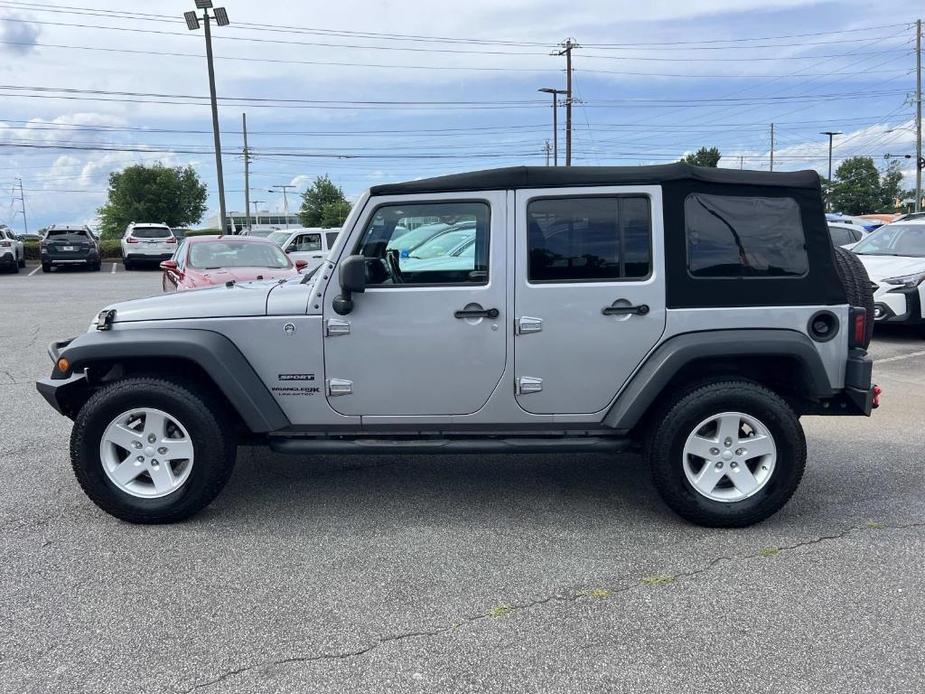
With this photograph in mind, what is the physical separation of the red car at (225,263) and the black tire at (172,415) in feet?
20.7

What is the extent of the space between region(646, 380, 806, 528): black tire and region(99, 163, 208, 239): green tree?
59.9m

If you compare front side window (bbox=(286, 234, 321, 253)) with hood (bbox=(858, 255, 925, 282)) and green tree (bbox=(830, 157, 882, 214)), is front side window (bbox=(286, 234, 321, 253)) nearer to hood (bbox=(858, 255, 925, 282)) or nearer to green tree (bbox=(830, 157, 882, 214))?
hood (bbox=(858, 255, 925, 282))

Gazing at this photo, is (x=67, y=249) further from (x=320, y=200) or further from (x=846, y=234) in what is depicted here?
(x=320, y=200)

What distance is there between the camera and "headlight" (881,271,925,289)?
9773 millimetres

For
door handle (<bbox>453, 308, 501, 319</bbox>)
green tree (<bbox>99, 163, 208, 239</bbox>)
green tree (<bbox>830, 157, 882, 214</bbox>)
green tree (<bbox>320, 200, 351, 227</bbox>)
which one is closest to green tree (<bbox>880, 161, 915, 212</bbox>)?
green tree (<bbox>830, 157, 882, 214</bbox>)

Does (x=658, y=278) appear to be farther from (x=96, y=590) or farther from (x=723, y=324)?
(x=96, y=590)

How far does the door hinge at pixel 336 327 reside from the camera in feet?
13.5

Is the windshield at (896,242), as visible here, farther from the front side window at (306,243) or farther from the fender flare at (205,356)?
the front side window at (306,243)

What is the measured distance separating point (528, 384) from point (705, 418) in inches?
37.1

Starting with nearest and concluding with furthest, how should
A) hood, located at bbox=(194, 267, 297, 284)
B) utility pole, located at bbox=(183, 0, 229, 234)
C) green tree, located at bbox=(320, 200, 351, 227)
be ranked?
hood, located at bbox=(194, 267, 297, 284), utility pole, located at bbox=(183, 0, 229, 234), green tree, located at bbox=(320, 200, 351, 227)

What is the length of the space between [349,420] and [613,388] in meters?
1.45

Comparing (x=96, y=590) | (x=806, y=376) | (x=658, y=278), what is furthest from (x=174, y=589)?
(x=806, y=376)

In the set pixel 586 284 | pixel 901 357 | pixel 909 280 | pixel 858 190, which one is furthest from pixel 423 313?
pixel 858 190

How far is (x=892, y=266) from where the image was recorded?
404 inches
